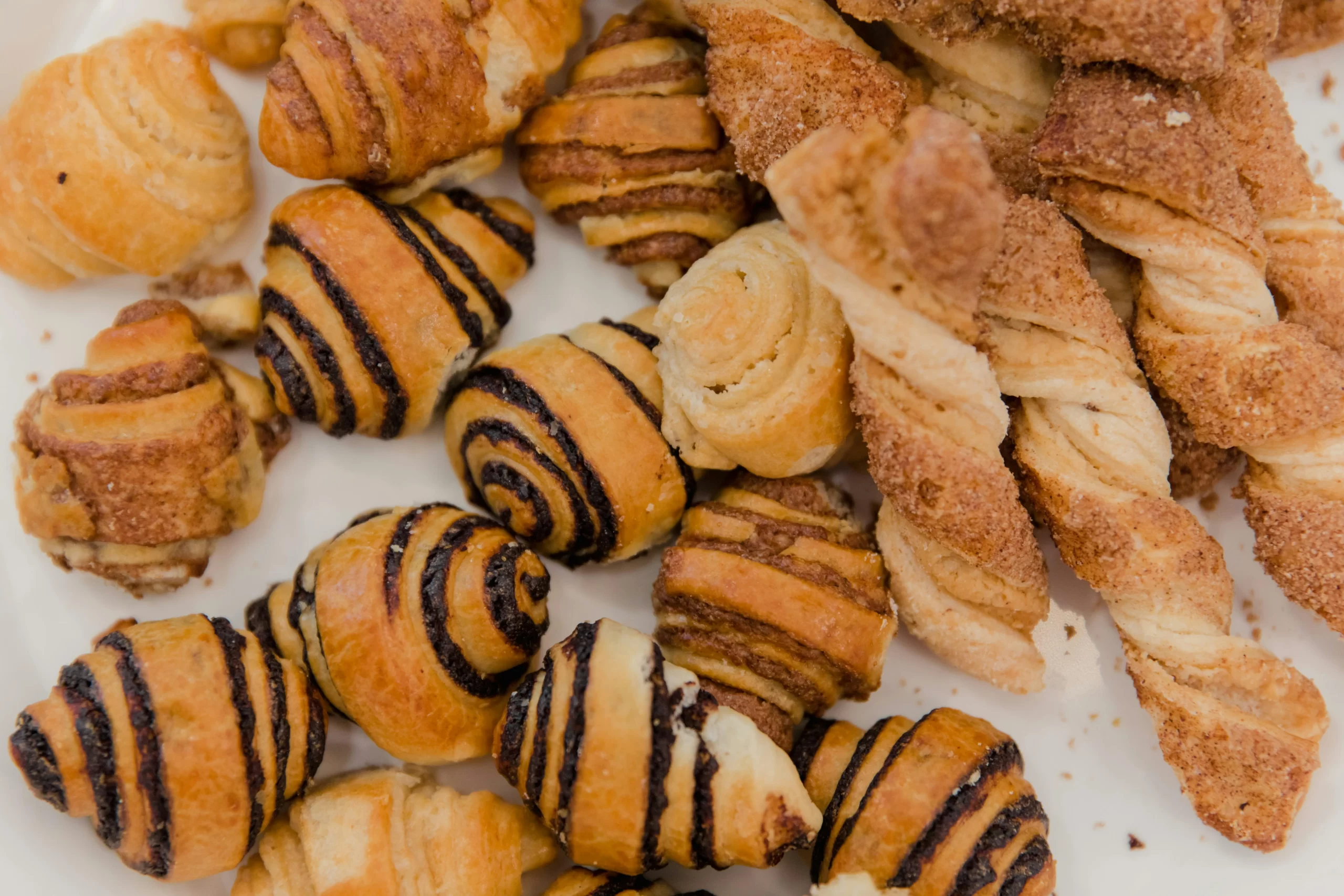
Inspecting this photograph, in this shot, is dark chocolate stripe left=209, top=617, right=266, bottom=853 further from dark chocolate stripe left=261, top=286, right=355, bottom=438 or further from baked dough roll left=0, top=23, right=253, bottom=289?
baked dough roll left=0, top=23, right=253, bottom=289

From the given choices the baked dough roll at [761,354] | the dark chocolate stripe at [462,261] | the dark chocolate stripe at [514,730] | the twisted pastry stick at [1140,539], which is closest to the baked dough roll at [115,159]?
the dark chocolate stripe at [462,261]

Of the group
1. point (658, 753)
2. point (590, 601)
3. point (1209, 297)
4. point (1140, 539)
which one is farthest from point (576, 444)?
point (1209, 297)

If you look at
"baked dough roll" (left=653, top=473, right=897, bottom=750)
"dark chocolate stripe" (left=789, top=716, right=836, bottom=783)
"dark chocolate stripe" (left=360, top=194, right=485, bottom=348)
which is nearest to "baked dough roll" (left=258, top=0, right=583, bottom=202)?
"dark chocolate stripe" (left=360, top=194, right=485, bottom=348)

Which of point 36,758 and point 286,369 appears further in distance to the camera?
point 286,369

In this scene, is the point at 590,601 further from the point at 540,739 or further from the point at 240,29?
the point at 240,29

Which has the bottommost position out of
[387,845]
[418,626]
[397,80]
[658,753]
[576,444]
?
[387,845]

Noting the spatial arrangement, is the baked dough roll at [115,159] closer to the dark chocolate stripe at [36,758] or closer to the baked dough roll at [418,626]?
the baked dough roll at [418,626]
